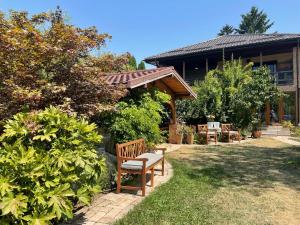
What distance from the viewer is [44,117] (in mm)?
4664

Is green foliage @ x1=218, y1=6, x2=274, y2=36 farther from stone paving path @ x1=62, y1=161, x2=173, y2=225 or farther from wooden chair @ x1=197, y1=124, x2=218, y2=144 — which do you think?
stone paving path @ x1=62, y1=161, x2=173, y2=225

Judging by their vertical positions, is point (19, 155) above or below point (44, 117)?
below

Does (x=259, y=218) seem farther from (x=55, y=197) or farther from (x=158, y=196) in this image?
(x=55, y=197)

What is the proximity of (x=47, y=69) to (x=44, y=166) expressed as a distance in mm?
2829

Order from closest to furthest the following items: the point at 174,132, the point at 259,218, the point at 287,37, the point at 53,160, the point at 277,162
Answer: the point at 53,160 < the point at 259,218 < the point at 277,162 < the point at 174,132 < the point at 287,37

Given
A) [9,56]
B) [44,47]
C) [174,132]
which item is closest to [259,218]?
[44,47]

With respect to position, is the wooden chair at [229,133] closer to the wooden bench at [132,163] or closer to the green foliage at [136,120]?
the green foliage at [136,120]

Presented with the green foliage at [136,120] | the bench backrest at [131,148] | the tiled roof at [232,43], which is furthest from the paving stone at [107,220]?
the tiled roof at [232,43]

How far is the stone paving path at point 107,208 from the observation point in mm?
4961

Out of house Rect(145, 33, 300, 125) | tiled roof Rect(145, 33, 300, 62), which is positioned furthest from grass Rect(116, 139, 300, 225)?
tiled roof Rect(145, 33, 300, 62)

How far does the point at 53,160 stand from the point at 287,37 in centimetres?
2291

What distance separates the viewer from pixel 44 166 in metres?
4.11

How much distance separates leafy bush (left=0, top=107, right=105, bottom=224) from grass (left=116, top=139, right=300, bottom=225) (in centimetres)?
125

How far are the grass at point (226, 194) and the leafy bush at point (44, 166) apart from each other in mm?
1251
